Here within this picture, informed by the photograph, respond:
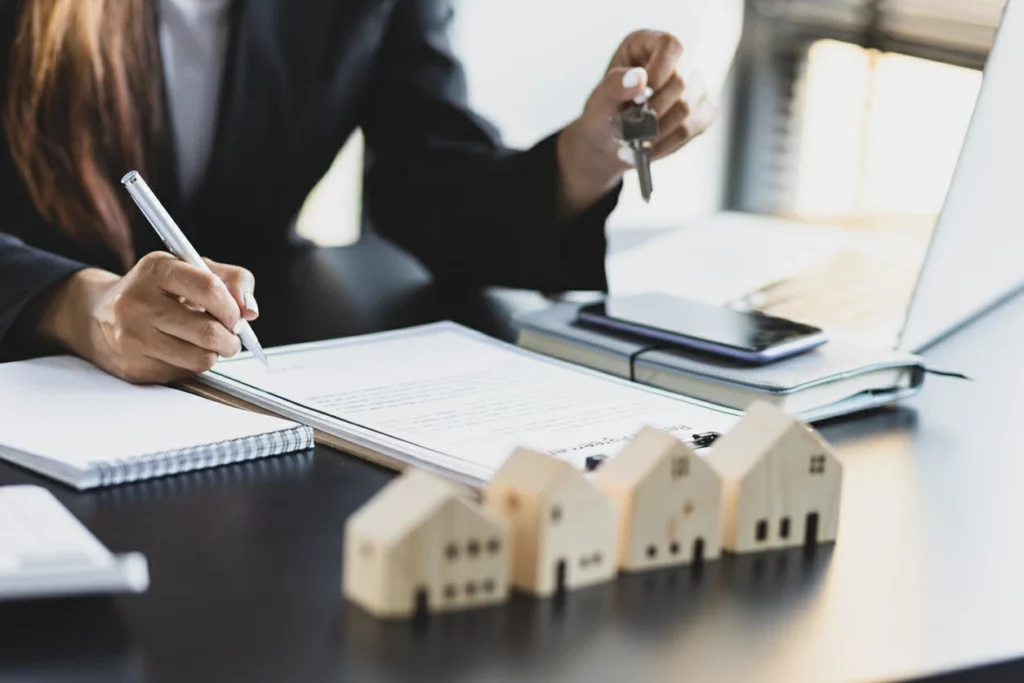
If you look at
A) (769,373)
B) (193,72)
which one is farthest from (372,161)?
(769,373)

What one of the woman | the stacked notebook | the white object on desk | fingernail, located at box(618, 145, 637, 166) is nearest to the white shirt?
the woman

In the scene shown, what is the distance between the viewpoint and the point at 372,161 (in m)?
1.71

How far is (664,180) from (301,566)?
245 cm

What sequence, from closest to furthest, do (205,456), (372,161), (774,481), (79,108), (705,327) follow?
(774,481), (205,456), (705,327), (79,108), (372,161)

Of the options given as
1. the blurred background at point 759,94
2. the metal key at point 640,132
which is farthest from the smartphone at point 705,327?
the blurred background at point 759,94

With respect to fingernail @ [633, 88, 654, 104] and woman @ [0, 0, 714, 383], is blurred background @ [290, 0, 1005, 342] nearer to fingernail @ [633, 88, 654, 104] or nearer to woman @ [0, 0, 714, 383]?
woman @ [0, 0, 714, 383]

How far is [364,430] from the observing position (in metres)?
0.84

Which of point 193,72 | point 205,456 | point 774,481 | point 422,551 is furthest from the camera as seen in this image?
point 193,72

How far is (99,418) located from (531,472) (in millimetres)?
361

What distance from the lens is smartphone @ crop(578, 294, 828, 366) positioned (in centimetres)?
101

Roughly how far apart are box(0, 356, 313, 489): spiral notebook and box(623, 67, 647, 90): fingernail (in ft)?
1.68

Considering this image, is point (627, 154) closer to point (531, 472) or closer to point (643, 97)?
point (643, 97)

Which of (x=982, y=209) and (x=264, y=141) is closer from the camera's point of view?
(x=982, y=209)

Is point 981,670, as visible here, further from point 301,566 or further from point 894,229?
point 894,229
